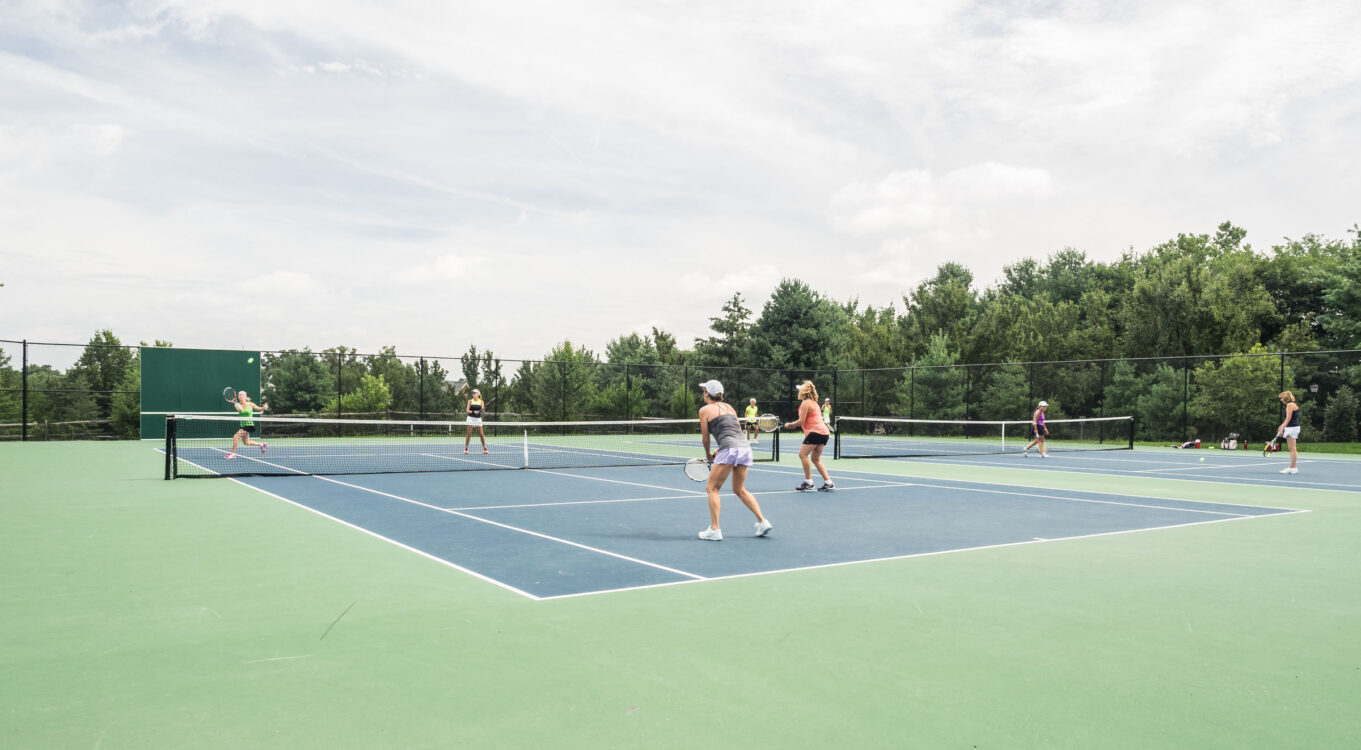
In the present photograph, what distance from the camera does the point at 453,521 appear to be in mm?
9172

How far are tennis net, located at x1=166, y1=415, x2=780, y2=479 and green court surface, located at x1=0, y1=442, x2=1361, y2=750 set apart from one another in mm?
7192

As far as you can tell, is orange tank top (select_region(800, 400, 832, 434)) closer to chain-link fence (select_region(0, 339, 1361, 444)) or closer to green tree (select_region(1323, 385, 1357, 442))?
chain-link fence (select_region(0, 339, 1361, 444))

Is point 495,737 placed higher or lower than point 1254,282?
lower

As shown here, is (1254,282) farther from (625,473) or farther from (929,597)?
(929,597)

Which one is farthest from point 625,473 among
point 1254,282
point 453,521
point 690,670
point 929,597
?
point 1254,282

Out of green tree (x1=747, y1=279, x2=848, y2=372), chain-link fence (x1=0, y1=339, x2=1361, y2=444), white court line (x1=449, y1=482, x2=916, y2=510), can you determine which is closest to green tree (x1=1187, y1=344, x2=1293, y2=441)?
chain-link fence (x1=0, y1=339, x2=1361, y2=444)

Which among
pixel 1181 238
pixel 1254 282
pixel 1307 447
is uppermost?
pixel 1181 238

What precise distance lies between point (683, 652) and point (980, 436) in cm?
3419

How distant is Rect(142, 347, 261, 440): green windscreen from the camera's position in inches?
1027

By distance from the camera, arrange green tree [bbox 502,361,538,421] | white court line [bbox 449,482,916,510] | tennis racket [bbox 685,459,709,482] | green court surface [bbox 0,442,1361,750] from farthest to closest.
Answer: green tree [bbox 502,361,538,421], white court line [bbox 449,482,916,510], tennis racket [bbox 685,459,709,482], green court surface [bbox 0,442,1361,750]

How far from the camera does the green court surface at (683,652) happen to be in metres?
3.47

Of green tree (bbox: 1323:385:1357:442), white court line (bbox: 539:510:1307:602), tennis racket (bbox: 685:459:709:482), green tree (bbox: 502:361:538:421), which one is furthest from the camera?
green tree (bbox: 502:361:538:421)

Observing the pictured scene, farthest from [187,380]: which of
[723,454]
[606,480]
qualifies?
[723,454]

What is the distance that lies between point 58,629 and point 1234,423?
3071 cm
